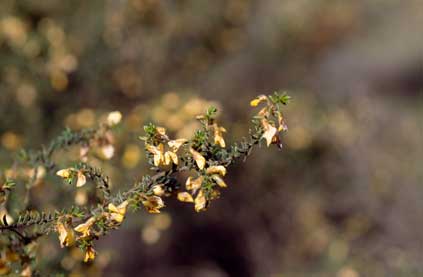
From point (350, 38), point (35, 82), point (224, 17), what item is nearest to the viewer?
point (35, 82)

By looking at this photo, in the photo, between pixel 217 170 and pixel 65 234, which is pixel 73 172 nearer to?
pixel 65 234

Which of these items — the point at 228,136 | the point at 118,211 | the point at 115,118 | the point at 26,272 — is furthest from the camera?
the point at 228,136

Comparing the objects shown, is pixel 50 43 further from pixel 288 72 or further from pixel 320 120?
pixel 288 72

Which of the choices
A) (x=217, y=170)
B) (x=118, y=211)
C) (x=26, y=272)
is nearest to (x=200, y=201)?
(x=217, y=170)

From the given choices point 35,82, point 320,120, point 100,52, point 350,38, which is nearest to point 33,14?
point 100,52

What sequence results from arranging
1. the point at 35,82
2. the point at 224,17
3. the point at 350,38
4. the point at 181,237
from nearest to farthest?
the point at 35,82 → the point at 181,237 → the point at 224,17 → the point at 350,38

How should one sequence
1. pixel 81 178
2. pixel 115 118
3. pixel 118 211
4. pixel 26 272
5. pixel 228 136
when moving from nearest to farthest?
pixel 118 211 → pixel 81 178 → pixel 26 272 → pixel 115 118 → pixel 228 136
